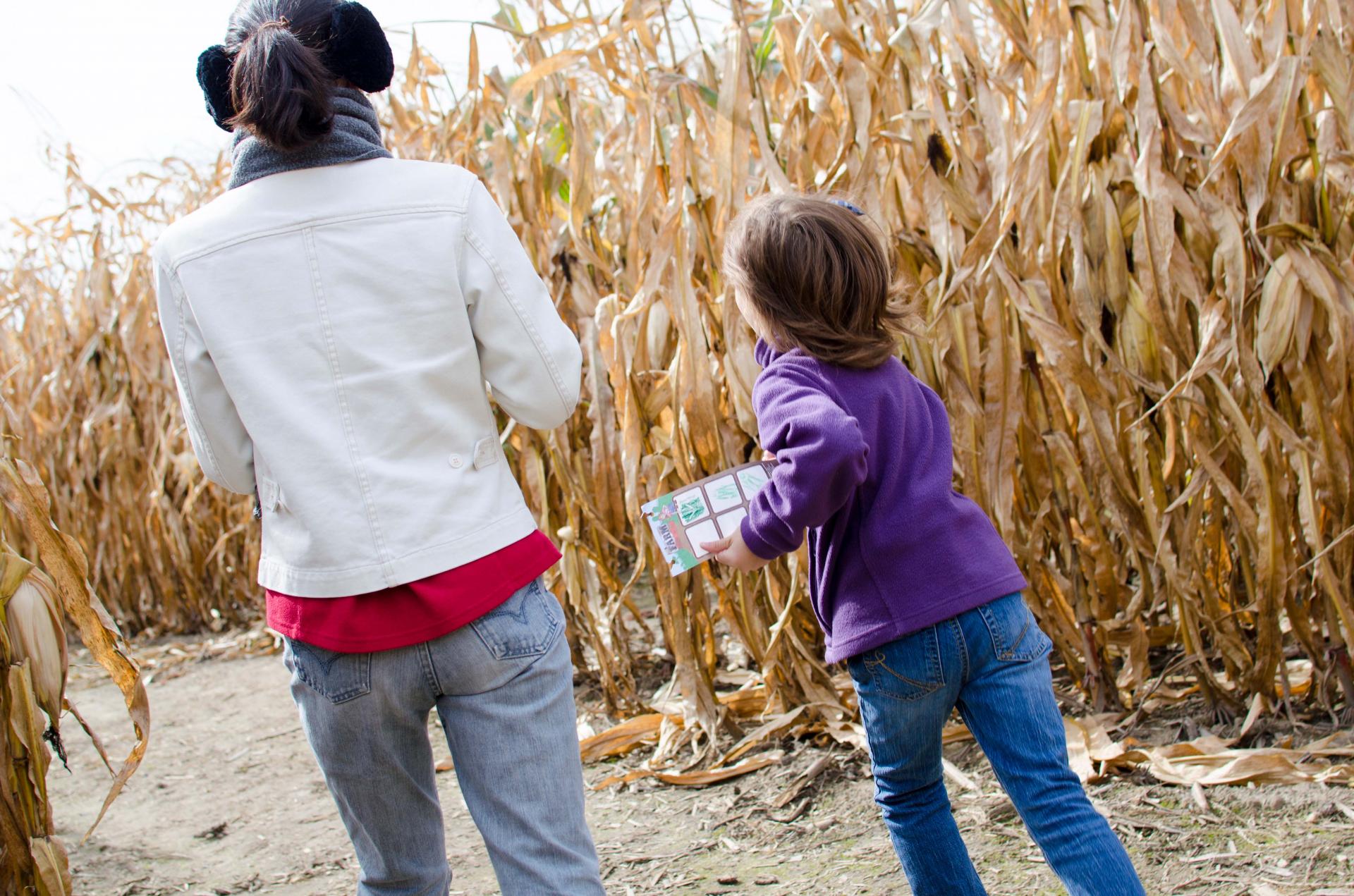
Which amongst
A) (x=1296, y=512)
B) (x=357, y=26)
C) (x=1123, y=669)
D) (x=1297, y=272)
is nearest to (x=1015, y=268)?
(x=1297, y=272)

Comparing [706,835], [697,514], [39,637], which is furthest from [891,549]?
[39,637]

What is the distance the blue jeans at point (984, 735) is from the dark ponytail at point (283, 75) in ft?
2.97

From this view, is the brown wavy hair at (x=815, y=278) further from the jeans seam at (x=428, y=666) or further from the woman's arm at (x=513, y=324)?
the jeans seam at (x=428, y=666)

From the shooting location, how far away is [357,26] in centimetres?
121

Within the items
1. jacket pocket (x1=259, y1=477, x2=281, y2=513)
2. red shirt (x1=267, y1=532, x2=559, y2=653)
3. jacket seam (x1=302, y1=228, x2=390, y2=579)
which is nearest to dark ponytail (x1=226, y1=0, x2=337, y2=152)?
jacket seam (x1=302, y1=228, x2=390, y2=579)

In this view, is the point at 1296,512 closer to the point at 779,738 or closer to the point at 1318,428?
the point at 1318,428

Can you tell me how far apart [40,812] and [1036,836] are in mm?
1263

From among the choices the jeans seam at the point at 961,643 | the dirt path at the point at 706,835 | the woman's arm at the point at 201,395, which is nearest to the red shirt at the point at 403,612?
the woman's arm at the point at 201,395

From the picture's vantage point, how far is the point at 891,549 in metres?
1.38

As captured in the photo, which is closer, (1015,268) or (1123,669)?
(1015,268)

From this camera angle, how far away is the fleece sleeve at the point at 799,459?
129 cm

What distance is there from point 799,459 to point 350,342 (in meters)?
0.52

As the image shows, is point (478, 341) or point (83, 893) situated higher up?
point (478, 341)

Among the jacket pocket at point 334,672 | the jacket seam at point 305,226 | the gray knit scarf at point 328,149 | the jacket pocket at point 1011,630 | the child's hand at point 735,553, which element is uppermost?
the gray knit scarf at point 328,149
